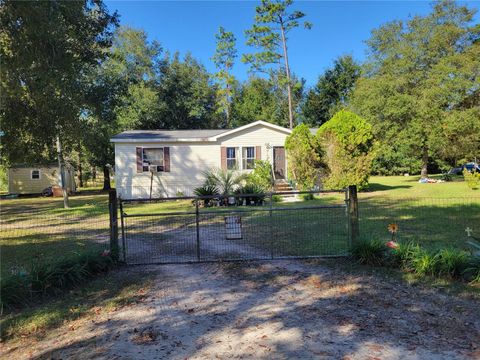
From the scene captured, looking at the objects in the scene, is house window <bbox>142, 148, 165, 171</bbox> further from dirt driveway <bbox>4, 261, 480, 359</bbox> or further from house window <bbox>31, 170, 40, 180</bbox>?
dirt driveway <bbox>4, 261, 480, 359</bbox>

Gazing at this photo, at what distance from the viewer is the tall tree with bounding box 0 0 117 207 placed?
5.45m

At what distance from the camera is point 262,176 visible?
18.9 meters

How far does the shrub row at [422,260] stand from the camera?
5188mm

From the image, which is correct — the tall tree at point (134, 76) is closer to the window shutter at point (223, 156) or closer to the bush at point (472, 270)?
the window shutter at point (223, 156)

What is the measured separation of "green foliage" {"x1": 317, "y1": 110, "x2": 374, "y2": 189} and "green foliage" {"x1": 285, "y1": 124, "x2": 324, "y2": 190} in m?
0.78

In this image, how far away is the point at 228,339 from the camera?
3539mm

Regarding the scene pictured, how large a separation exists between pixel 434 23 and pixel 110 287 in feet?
88.0

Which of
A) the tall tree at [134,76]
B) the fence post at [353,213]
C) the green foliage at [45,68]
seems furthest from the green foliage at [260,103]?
the fence post at [353,213]

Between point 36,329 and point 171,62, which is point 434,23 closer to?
point 171,62

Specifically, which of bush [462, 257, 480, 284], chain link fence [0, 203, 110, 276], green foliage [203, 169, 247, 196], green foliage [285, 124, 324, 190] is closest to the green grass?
chain link fence [0, 203, 110, 276]

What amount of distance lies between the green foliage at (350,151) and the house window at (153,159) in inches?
338

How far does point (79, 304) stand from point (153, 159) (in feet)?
52.3

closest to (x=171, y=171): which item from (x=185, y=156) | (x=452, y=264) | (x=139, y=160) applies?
(x=185, y=156)

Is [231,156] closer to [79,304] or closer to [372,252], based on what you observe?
[372,252]
